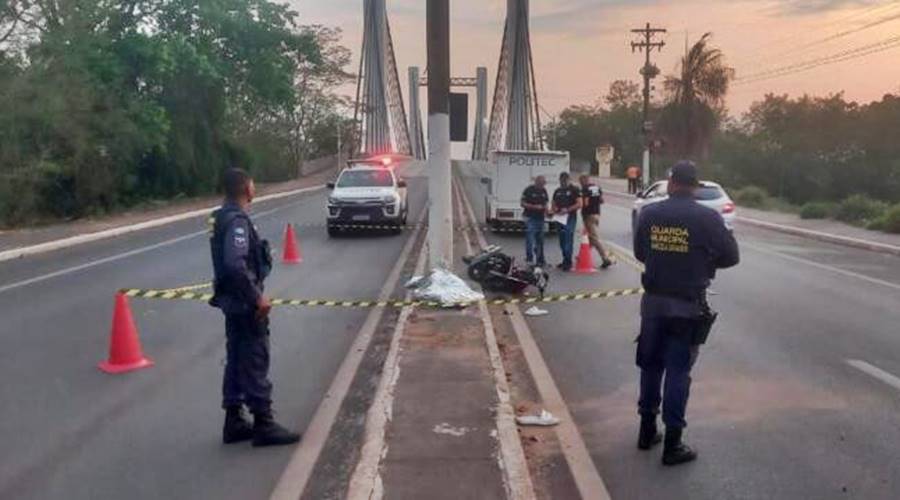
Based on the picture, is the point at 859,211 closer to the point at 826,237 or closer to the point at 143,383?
the point at 826,237

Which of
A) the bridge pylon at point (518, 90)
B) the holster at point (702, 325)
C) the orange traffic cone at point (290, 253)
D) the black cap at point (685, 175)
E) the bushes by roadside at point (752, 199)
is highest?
the bridge pylon at point (518, 90)

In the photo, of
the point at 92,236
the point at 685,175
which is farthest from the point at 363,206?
the point at 685,175

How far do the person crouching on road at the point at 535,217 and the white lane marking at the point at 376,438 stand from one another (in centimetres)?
731

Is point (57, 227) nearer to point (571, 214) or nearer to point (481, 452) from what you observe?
point (571, 214)

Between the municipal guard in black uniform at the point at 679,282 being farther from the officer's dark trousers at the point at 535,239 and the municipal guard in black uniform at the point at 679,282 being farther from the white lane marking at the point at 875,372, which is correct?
the officer's dark trousers at the point at 535,239

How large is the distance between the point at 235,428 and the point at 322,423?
28.1 inches

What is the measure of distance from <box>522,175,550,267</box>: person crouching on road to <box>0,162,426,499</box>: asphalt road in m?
2.66

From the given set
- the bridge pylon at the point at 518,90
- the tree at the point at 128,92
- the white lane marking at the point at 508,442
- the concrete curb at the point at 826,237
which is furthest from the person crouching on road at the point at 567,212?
the bridge pylon at the point at 518,90

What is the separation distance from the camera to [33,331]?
34.6 feet

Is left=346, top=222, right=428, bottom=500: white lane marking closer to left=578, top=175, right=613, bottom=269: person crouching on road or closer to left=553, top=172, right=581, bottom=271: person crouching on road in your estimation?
left=553, top=172, right=581, bottom=271: person crouching on road

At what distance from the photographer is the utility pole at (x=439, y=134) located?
41.6 feet

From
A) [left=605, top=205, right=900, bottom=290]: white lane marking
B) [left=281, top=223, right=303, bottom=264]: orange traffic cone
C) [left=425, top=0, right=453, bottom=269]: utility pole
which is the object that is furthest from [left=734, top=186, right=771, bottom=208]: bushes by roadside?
[left=425, top=0, right=453, bottom=269]: utility pole

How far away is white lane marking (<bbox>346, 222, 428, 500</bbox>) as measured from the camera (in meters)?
5.20

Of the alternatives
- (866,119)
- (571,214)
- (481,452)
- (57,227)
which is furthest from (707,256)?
(866,119)
